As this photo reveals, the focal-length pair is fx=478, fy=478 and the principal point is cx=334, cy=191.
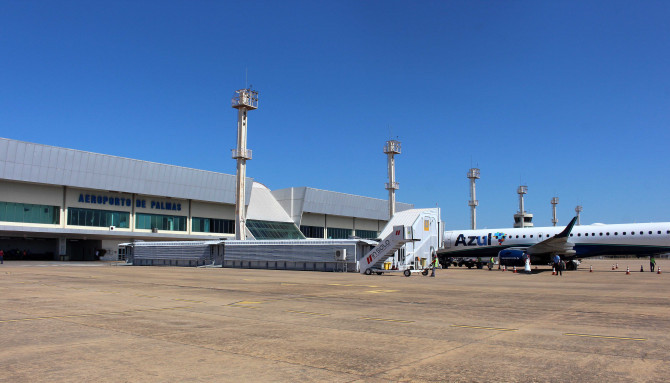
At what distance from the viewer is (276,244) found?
141ft

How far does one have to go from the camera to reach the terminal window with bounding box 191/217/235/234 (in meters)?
74.8

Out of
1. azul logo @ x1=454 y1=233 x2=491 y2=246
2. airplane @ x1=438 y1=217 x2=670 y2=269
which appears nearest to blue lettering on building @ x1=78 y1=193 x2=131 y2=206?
airplane @ x1=438 y1=217 x2=670 y2=269

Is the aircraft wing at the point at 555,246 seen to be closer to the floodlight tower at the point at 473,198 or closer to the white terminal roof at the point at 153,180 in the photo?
the white terminal roof at the point at 153,180

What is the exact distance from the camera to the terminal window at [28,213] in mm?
55566

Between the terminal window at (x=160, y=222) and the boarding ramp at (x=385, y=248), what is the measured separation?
43.5 m

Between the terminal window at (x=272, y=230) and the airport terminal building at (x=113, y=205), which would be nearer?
the airport terminal building at (x=113, y=205)

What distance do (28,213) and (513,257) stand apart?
54.7 meters

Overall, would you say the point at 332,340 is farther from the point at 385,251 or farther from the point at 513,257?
the point at 513,257

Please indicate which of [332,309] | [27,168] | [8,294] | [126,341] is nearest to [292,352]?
[126,341]

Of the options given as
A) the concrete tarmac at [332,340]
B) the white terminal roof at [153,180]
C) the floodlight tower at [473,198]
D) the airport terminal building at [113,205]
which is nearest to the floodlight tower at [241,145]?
the airport terminal building at [113,205]

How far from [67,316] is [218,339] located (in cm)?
551

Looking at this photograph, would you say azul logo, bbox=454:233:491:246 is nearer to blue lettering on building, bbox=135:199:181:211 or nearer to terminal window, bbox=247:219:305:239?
terminal window, bbox=247:219:305:239

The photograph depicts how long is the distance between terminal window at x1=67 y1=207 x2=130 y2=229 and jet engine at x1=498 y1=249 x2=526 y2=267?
50.0 meters

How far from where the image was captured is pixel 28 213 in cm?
5728
